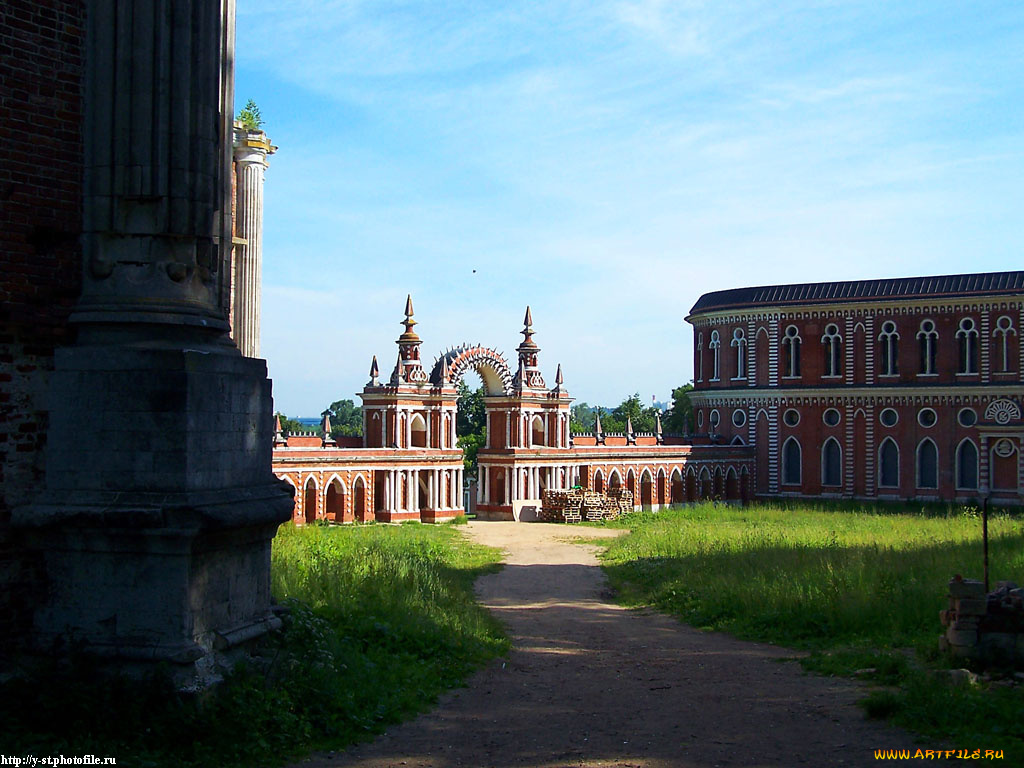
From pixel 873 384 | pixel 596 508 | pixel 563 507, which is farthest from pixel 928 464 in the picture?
pixel 563 507

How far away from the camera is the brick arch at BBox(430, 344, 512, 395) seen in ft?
Result: 142

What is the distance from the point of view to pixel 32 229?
28.1 ft

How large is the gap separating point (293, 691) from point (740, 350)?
4674cm

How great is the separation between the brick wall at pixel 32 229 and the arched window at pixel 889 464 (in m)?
45.3

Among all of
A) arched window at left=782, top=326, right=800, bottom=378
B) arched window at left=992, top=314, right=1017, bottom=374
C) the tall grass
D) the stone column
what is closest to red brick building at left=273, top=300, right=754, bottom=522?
arched window at left=782, top=326, right=800, bottom=378

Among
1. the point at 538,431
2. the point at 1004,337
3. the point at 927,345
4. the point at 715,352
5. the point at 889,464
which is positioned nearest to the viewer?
the point at 538,431

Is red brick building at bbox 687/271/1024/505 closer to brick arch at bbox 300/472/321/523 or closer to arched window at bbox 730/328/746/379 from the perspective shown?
arched window at bbox 730/328/746/379

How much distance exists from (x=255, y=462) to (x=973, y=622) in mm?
7332

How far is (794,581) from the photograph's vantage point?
16.6m

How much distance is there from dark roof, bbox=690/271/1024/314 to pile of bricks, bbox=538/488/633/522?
Answer: 49.3ft

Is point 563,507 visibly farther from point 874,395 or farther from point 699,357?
point 874,395

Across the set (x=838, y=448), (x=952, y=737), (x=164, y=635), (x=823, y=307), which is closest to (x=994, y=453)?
(x=838, y=448)

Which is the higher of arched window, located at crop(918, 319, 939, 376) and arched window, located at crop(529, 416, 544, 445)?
arched window, located at crop(918, 319, 939, 376)

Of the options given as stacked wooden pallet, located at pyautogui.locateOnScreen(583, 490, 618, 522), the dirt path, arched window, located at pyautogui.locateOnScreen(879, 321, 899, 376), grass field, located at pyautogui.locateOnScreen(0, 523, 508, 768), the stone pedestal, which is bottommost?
stacked wooden pallet, located at pyautogui.locateOnScreen(583, 490, 618, 522)
